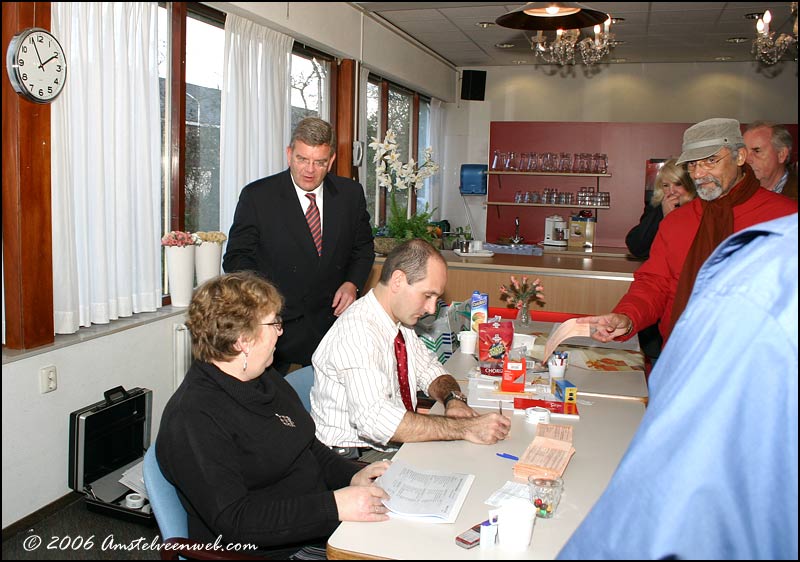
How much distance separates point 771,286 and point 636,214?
8764mm

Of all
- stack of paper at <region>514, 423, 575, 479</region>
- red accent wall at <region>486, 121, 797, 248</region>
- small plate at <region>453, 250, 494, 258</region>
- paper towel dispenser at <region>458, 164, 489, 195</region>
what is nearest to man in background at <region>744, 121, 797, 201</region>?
small plate at <region>453, 250, 494, 258</region>

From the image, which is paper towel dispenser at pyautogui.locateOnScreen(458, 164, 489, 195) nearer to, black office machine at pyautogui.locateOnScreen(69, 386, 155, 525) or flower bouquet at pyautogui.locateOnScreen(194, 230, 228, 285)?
flower bouquet at pyautogui.locateOnScreen(194, 230, 228, 285)

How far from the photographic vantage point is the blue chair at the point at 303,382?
107 inches

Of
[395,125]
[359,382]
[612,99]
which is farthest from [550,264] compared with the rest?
[612,99]

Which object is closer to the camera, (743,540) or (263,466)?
(743,540)

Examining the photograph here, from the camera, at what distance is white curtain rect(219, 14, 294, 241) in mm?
4918

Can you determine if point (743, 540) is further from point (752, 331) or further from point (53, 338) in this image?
point (53, 338)

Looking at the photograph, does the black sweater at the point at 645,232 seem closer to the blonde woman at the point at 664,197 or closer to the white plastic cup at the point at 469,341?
the blonde woman at the point at 664,197

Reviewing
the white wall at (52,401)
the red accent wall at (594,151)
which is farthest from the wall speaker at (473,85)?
the white wall at (52,401)

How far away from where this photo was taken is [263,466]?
1967 millimetres

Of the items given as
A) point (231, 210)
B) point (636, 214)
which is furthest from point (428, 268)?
point (636, 214)

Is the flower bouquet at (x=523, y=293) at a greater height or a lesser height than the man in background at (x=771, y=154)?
lesser

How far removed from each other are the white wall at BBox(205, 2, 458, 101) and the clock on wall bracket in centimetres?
153

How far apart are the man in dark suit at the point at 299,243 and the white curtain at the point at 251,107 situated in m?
1.09
